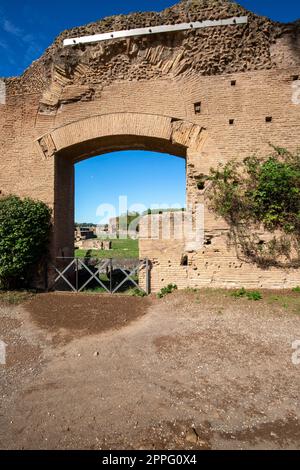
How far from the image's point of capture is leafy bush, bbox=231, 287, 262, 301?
226 inches

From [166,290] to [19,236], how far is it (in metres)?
4.28

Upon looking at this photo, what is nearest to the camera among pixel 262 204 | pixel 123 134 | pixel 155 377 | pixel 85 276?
pixel 155 377

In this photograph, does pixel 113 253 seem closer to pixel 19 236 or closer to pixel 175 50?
pixel 19 236

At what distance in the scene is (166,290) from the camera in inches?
262

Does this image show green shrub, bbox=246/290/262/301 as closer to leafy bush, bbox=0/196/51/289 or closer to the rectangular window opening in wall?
the rectangular window opening in wall

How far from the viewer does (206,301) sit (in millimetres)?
5812

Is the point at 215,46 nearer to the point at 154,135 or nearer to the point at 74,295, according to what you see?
the point at 154,135

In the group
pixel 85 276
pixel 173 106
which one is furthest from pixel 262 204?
pixel 85 276

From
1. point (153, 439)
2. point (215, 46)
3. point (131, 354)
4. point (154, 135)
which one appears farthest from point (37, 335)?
point (215, 46)

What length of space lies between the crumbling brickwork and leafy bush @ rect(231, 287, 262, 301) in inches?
15.0

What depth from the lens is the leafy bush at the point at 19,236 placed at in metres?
6.77

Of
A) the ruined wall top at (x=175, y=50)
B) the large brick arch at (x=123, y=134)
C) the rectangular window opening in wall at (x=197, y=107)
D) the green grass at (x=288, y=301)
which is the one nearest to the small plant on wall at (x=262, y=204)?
the green grass at (x=288, y=301)

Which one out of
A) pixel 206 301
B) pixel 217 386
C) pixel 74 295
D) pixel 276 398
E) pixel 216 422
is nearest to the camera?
pixel 216 422
